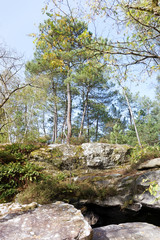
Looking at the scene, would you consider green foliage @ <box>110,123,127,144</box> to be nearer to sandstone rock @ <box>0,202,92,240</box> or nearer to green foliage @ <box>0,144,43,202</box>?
green foliage @ <box>0,144,43,202</box>

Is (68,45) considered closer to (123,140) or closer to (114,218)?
(114,218)

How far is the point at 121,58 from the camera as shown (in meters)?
3.02

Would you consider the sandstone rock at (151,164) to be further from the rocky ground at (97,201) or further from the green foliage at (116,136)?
the green foliage at (116,136)

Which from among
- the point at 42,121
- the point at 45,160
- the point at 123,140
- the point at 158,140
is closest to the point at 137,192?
the point at 45,160

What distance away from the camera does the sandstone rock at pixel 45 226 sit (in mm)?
2115

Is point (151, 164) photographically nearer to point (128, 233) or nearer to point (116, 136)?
point (128, 233)

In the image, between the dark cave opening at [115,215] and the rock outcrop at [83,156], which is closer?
the dark cave opening at [115,215]

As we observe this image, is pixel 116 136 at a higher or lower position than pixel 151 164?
higher

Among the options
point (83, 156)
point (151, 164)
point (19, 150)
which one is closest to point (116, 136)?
point (83, 156)

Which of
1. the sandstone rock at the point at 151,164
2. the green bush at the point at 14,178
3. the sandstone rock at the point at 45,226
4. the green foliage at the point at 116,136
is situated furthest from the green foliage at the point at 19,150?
the green foliage at the point at 116,136

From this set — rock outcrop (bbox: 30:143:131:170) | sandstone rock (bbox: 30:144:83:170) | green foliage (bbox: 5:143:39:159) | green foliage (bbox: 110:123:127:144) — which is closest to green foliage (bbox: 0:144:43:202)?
green foliage (bbox: 5:143:39:159)

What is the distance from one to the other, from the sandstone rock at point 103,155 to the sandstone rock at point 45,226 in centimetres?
404

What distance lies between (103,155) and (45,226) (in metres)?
4.98

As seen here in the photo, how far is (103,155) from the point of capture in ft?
23.0
